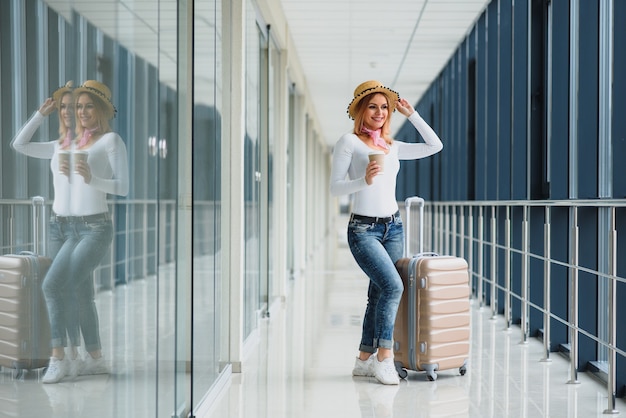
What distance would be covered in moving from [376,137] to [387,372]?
1.24 m

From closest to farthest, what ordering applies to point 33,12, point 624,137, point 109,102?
point 33,12 < point 109,102 < point 624,137

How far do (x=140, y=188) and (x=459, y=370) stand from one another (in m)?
2.68

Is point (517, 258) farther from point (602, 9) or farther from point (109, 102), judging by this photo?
point (109, 102)

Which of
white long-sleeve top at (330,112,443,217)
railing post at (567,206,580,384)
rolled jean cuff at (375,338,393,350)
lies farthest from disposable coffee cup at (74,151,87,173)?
railing post at (567,206,580,384)

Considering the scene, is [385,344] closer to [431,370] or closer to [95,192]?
[431,370]

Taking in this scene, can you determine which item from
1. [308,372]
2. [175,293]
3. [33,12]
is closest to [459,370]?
[308,372]

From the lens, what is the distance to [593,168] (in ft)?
16.2

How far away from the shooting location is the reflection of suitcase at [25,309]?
177 centimetres

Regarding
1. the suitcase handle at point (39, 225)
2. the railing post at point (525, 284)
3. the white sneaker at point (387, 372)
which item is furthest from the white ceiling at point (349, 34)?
the railing post at point (525, 284)

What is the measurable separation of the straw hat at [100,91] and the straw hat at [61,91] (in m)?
0.04

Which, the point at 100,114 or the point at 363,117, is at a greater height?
the point at 363,117

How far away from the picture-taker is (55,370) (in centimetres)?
199

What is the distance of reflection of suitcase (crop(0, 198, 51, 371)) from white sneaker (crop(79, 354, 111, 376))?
26 cm

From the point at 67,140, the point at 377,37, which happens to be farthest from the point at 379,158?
the point at 377,37
